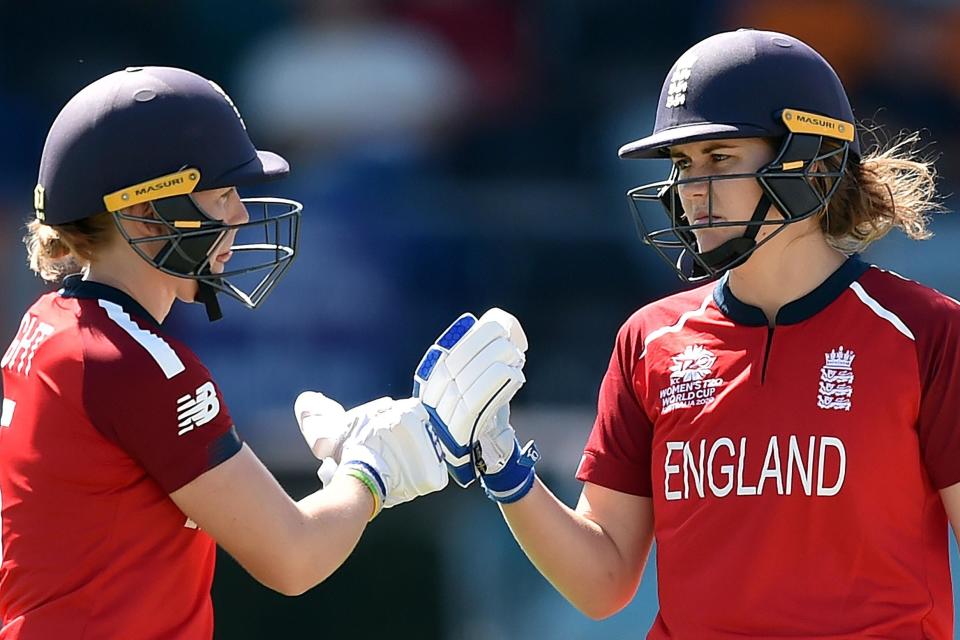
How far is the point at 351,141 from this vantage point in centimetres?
454

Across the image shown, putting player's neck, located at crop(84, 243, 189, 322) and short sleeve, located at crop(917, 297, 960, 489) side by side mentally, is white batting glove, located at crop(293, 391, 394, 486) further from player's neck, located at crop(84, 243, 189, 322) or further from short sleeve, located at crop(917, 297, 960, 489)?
short sleeve, located at crop(917, 297, 960, 489)

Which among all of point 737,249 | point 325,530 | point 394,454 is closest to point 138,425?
point 325,530

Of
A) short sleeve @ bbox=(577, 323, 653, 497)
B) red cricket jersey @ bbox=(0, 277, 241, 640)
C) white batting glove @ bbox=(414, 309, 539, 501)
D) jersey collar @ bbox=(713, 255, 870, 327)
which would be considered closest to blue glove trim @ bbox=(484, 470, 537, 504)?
white batting glove @ bbox=(414, 309, 539, 501)

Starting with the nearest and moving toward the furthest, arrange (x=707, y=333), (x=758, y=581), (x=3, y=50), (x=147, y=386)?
(x=147, y=386) → (x=758, y=581) → (x=707, y=333) → (x=3, y=50)

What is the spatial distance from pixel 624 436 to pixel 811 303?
41cm

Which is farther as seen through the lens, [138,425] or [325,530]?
[325,530]

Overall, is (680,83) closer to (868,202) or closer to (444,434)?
(868,202)

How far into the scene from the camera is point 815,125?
2.41 m

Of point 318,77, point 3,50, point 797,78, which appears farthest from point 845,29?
point 3,50

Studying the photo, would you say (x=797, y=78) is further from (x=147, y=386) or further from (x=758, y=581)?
(x=147, y=386)

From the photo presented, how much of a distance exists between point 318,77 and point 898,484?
273cm

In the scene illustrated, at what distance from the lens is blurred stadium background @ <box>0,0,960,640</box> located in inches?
174

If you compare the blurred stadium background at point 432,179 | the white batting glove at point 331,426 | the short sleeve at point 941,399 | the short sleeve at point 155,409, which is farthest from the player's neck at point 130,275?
the blurred stadium background at point 432,179

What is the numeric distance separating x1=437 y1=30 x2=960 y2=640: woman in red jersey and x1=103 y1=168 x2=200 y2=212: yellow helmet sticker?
68 cm
